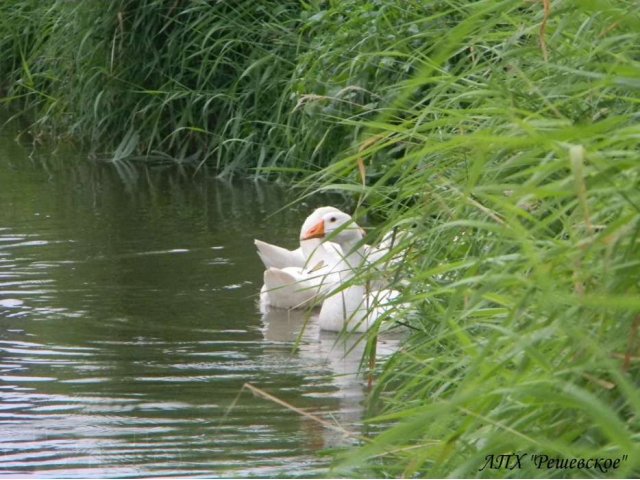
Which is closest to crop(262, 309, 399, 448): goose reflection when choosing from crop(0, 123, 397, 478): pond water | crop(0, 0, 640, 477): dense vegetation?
crop(0, 123, 397, 478): pond water

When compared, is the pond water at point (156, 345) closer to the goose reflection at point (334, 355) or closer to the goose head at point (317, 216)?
the goose reflection at point (334, 355)

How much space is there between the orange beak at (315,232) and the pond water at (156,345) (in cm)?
42

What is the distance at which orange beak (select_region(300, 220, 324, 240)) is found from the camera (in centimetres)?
786

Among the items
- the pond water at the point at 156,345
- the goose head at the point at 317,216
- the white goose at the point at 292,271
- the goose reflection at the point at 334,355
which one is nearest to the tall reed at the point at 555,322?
the pond water at the point at 156,345

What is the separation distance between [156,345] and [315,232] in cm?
→ 132

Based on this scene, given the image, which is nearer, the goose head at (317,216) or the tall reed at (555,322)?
the tall reed at (555,322)

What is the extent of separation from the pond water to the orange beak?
418 mm

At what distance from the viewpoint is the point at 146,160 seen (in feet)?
42.6

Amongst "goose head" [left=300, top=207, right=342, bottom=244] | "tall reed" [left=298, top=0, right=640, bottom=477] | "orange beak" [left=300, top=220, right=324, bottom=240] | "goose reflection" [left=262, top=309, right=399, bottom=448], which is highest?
"tall reed" [left=298, top=0, right=640, bottom=477]

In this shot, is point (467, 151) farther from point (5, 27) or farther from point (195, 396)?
A: point (5, 27)

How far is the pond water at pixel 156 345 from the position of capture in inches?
201

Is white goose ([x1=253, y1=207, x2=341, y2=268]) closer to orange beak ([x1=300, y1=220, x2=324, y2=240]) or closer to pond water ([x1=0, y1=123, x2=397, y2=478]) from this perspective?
orange beak ([x1=300, y1=220, x2=324, y2=240])

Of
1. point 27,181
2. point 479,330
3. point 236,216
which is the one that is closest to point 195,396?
point 479,330

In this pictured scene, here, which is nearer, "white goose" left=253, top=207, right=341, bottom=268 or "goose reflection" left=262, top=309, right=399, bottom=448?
Answer: "goose reflection" left=262, top=309, right=399, bottom=448
